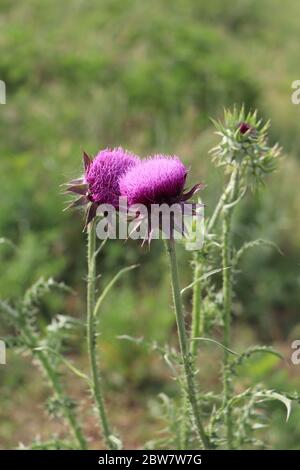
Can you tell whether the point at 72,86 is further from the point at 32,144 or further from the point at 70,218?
the point at 70,218

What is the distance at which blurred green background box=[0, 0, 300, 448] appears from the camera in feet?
10.8

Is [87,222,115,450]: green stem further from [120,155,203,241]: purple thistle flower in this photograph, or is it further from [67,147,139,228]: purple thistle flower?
[120,155,203,241]: purple thistle flower

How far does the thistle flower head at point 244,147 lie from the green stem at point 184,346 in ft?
1.26

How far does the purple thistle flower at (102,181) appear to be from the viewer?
58.9 inches

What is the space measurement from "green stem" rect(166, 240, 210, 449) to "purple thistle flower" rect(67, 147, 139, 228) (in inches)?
6.6

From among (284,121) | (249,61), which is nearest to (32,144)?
(284,121)

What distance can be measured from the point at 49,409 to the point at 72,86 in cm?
472

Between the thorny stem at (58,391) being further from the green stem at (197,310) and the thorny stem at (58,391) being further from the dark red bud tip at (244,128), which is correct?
the dark red bud tip at (244,128)
